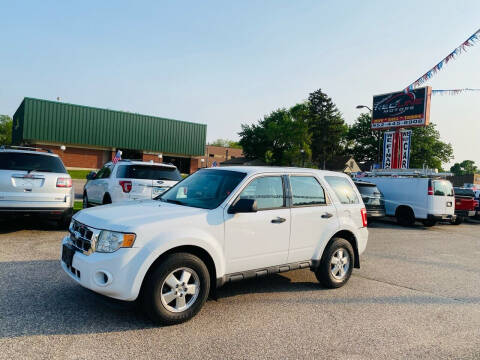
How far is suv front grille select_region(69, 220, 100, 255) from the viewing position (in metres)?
3.75

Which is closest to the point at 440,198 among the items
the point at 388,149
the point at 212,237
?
the point at 212,237

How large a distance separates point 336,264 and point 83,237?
350 cm

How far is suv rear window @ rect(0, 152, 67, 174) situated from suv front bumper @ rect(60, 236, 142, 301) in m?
5.17

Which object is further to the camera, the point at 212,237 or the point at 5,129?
the point at 5,129

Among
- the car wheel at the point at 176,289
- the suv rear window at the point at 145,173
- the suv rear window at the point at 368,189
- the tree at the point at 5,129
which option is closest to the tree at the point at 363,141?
the suv rear window at the point at 368,189

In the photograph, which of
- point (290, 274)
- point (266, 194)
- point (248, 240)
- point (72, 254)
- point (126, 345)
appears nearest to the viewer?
point (126, 345)

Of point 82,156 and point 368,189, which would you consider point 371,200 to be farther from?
point 82,156

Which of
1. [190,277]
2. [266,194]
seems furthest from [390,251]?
[190,277]

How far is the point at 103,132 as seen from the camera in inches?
1731

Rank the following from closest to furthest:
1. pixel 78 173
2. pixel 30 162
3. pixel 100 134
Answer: pixel 30 162, pixel 78 173, pixel 100 134

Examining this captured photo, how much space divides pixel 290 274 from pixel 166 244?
299cm

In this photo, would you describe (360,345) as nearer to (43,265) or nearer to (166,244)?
(166,244)

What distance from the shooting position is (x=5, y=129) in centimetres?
10550

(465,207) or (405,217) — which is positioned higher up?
(465,207)
